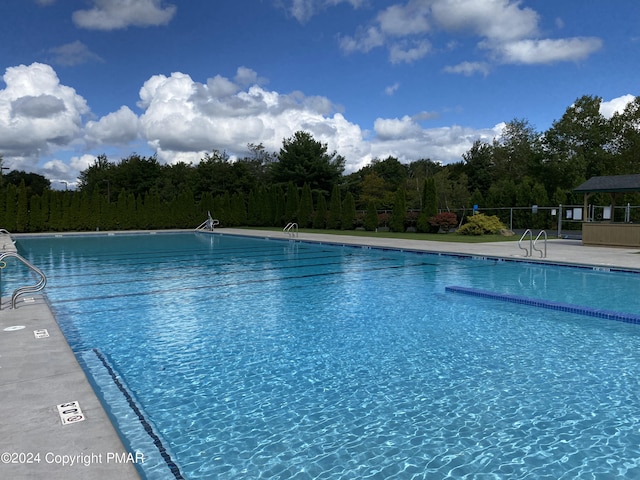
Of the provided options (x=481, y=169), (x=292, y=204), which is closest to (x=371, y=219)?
(x=292, y=204)

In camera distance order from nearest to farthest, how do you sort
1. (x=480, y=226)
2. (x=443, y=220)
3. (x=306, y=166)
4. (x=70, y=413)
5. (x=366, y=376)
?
(x=70, y=413), (x=366, y=376), (x=480, y=226), (x=443, y=220), (x=306, y=166)

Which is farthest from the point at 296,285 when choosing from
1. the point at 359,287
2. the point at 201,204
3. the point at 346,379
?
the point at 201,204

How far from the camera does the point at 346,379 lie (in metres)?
4.39

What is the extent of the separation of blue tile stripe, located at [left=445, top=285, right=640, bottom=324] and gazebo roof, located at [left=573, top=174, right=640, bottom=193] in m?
11.0

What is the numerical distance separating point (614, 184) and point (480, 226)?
5834 mm

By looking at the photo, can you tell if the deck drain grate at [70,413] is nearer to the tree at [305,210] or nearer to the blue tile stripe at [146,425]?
the blue tile stripe at [146,425]

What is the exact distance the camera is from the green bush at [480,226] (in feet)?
69.1

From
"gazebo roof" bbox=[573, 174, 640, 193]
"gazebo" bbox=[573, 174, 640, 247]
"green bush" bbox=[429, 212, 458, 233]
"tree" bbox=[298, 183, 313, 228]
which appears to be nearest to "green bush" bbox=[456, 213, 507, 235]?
"green bush" bbox=[429, 212, 458, 233]

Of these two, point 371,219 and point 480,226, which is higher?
point 371,219

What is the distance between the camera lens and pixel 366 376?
14.6 feet

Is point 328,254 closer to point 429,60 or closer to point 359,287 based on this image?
point 359,287

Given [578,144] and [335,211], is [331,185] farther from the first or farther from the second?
[578,144]

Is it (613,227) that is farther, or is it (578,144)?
(578,144)

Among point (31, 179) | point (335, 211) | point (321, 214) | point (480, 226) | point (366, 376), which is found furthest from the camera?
point (31, 179)
